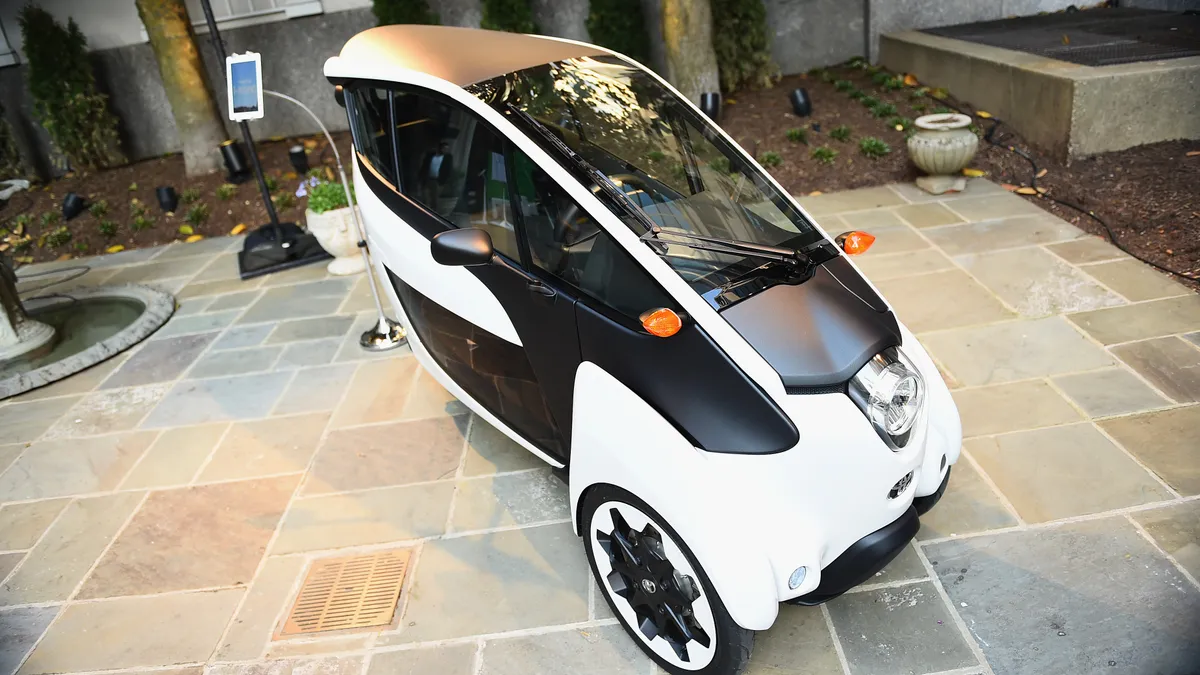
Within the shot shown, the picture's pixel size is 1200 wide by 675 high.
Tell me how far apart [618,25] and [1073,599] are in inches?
298

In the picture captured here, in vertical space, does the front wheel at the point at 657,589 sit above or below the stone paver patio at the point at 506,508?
above

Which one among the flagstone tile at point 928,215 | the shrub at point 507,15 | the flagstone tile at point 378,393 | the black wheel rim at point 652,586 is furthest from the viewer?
the shrub at point 507,15

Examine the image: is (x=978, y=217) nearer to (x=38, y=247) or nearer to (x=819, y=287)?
(x=819, y=287)

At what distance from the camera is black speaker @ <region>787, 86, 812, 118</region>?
24.9 feet

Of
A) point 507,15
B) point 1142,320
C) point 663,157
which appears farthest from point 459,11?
point 1142,320

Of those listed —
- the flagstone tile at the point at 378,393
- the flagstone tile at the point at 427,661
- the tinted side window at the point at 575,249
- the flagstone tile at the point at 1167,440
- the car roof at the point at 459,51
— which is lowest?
the flagstone tile at the point at 427,661

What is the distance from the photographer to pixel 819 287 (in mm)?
2311

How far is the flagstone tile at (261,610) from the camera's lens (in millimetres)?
2732

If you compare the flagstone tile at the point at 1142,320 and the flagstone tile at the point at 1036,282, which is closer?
the flagstone tile at the point at 1142,320

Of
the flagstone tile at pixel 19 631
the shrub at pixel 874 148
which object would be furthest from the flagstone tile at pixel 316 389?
the shrub at pixel 874 148

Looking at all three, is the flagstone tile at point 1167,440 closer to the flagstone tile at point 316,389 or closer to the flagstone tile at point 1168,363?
the flagstone tile at point 1168,363

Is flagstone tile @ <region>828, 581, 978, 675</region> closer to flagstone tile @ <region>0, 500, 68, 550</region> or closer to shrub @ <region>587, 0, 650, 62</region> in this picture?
flagstone tile @ <region>0, 500, 68, 550</region>

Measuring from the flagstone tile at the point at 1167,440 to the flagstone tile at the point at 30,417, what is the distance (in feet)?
18.2

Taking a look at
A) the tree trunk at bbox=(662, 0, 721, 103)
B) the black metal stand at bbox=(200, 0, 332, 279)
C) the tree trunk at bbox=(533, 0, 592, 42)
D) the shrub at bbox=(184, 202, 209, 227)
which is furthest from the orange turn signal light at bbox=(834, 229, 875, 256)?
the tree trunk at bbox=(533, 0, 592, 42)
